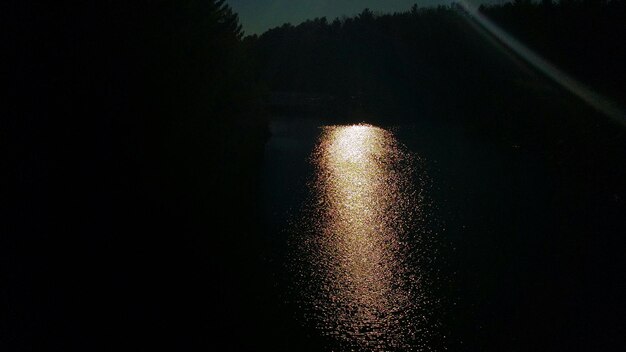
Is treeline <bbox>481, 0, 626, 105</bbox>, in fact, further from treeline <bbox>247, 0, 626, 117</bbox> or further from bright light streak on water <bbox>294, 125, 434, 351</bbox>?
bright light streak on water <bbox>294, 125, 434, 351</bbox>

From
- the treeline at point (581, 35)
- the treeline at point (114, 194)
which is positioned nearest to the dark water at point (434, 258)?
the treeline at point (114, 194)

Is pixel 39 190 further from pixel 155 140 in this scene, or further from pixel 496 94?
pixel 496 94

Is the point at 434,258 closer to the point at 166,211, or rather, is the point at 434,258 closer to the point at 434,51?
the point at 166,211

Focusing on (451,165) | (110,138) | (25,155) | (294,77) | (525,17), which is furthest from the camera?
(294,77)

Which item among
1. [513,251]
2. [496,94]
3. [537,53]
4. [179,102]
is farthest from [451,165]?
[537,53]

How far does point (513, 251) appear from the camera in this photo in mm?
11133

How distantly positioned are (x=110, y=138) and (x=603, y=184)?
1643 cm

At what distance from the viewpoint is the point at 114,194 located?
11484mm

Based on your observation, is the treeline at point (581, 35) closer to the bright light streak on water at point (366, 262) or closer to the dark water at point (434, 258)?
the dark water at point (434, 258)

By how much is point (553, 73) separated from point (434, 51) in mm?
26689

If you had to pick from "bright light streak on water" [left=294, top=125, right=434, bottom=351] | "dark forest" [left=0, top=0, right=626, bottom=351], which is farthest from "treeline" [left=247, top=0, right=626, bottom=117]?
"bright light streak on water" [left=294, top=125, right=434, bottom=351]

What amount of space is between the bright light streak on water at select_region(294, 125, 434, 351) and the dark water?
32 millimetres

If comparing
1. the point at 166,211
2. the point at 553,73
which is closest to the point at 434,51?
the point at 553,73

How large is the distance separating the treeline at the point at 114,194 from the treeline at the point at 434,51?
813 inches
